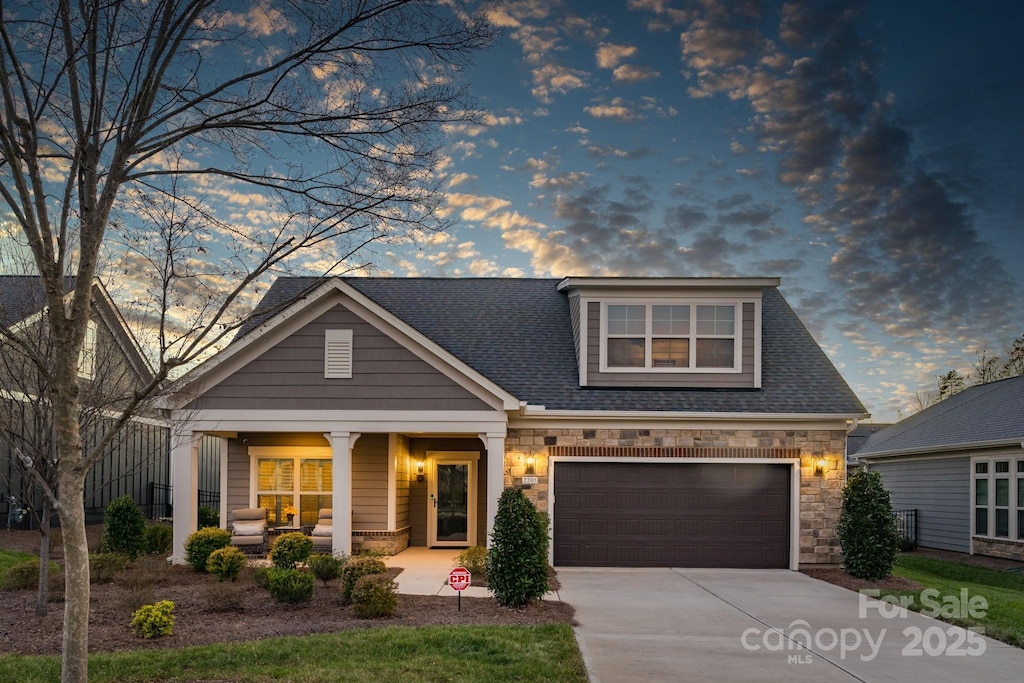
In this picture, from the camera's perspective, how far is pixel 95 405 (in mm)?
9844

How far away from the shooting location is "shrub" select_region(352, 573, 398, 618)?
973 cm

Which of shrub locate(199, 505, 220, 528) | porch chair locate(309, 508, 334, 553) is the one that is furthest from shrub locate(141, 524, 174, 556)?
porch chair locate(309, 508, 334, 553)

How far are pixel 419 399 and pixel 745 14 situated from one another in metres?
8.38

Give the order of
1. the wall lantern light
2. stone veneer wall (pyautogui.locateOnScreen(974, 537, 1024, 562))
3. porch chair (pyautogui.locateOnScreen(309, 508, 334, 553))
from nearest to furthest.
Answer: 1. porch chair (pyautogui.locateOnScreen(309, 508, 334, 553))
2. the wall lantern light
3. stone veneer wall (pyautogui.locateOnScreen(974, 537, 1024, 562))

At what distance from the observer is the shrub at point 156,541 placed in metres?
15.1

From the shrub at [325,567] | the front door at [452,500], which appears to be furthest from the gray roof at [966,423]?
the shrub at [325,567]

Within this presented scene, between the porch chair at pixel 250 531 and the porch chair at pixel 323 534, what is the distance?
966mm

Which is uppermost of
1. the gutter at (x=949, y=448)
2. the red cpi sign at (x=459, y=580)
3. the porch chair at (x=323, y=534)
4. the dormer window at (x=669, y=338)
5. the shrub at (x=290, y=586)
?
the dormer window at (x=669, y=338)

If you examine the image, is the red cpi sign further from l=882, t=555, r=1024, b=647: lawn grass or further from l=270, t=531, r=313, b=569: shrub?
l=882, t=555, r=1024, b=647: lawn grass

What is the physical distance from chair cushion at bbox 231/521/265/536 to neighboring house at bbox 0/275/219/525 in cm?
205

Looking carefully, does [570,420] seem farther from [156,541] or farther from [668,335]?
[156,541]

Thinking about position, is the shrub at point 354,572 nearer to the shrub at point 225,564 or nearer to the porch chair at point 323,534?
the shrub at point 225,564

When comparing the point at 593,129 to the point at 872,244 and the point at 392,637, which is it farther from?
the point at 392,637

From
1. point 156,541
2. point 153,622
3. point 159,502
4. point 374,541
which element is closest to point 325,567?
point 153,622
